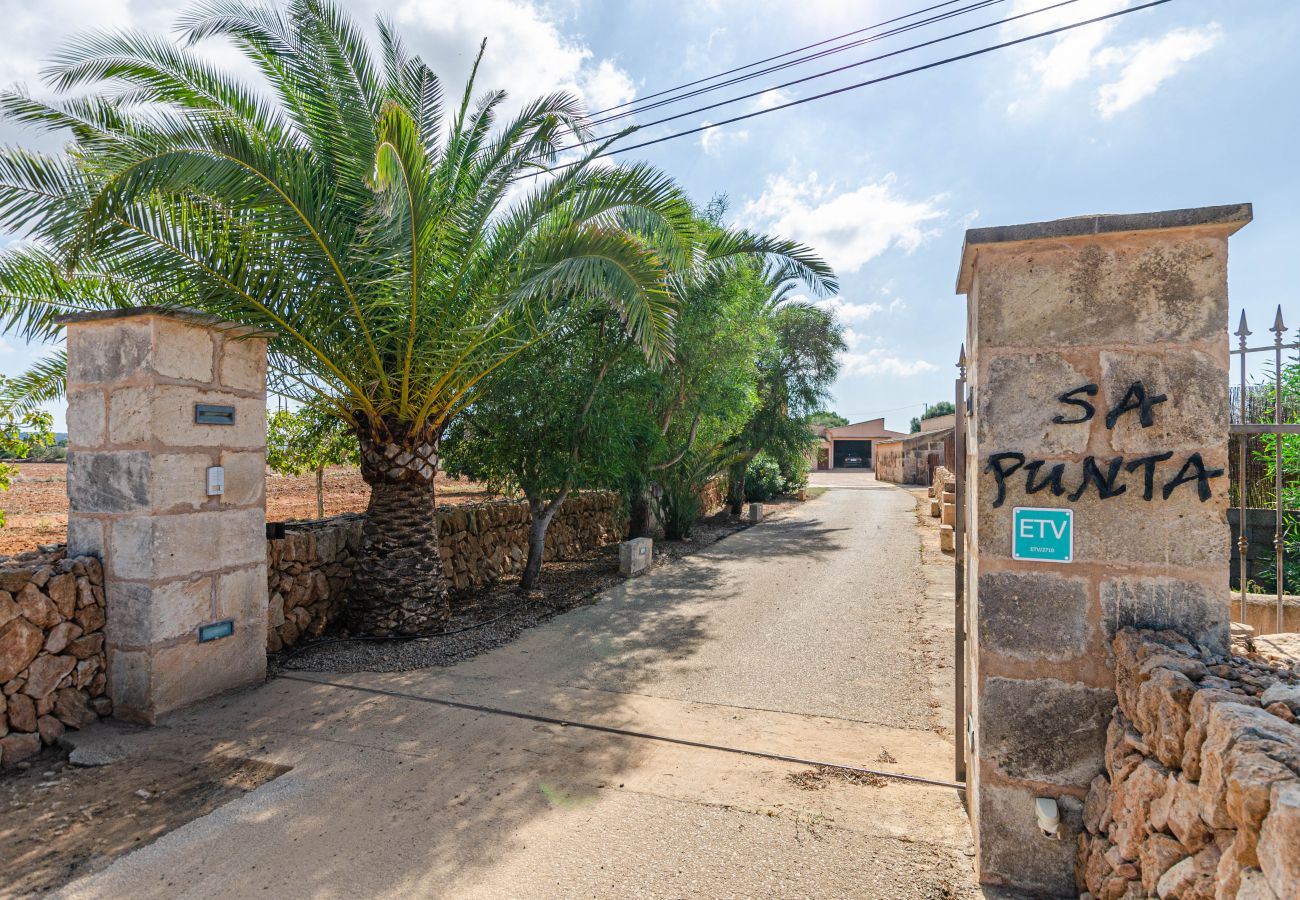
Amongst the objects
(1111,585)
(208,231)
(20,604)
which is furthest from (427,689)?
(1111,585)

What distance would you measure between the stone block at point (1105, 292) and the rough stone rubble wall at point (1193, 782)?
3.82 ft

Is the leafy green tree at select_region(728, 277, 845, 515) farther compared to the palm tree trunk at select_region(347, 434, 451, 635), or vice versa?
the leafy green tree at select_region(728, 277, 845, 515)

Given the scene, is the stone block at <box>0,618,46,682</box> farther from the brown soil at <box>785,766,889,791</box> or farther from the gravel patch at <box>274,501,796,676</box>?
the brown soil at <box>785,766,889,791</box>

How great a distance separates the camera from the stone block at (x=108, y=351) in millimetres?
4316

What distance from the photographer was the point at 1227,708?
69.3 inches

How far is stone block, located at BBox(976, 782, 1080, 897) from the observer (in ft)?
8.65

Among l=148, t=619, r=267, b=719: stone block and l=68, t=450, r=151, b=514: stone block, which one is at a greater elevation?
l=68, t=450, r=151, b=514: stone block

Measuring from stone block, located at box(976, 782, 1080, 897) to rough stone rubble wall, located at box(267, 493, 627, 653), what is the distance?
5275 millimetres

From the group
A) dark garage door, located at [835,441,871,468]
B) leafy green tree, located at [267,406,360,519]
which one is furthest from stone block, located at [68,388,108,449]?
dark garage door, located at [835,441,871,468]

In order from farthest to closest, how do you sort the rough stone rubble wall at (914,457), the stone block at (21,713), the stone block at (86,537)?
the rough stone rubble wall at (914,457) < the stone block at (86,537) < the stone block at (21,713)

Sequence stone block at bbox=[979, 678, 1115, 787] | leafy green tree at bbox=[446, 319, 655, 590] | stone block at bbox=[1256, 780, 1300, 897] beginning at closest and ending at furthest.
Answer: stone block at bbox=[1256, 780, 1300, 897]
stone block at bbox=[979, 678, 1115, 787]
leafy green tree at bbox=[446, 319, 655, 590]

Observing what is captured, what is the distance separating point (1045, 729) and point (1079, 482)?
1.00 m

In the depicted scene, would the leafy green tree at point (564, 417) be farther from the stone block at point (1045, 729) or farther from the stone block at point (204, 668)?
the stone block at point (1045, 729)

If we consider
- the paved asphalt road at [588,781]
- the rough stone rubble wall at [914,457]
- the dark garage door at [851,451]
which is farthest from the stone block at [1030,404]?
the dark garage door at [851,451]
